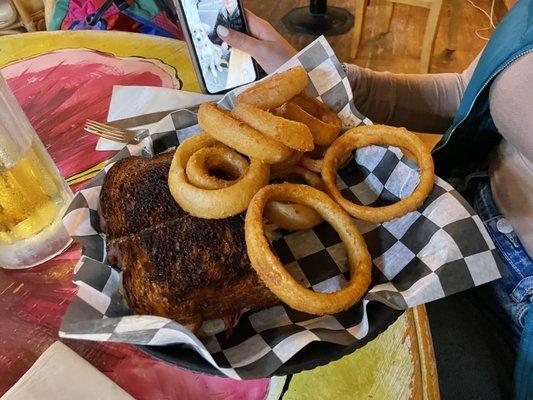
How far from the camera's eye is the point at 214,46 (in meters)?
1.19

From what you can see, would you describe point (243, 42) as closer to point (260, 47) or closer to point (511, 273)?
point (260, 47)

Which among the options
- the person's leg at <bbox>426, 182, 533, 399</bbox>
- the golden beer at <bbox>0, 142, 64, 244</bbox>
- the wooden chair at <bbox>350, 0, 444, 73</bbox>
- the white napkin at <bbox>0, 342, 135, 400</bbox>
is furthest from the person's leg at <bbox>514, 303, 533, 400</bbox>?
the wooden chair at <bbox>350, 0, 444, 73</bbox>

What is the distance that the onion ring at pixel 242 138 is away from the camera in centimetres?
83

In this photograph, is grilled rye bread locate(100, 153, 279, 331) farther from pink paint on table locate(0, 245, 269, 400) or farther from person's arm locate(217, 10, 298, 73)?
person's arm locate(217, 10, 298, 73)

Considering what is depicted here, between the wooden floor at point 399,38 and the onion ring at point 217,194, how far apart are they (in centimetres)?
260

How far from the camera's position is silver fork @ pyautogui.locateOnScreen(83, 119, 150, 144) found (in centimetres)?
115

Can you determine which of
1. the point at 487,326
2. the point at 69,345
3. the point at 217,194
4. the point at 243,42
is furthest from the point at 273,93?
the point at 487,326

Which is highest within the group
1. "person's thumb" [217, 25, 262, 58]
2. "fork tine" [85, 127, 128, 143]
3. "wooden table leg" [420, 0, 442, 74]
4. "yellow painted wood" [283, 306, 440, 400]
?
"person's thumb" [217, 25, 262, 58]

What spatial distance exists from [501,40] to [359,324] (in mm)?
703

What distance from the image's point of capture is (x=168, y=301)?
753 millimetres

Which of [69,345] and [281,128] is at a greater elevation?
[281,128]

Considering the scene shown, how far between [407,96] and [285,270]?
805 mm

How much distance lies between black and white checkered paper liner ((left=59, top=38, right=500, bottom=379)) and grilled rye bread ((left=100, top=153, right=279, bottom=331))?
0.04 m

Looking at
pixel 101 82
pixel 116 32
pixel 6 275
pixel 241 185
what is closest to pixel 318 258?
pixel 241 185
